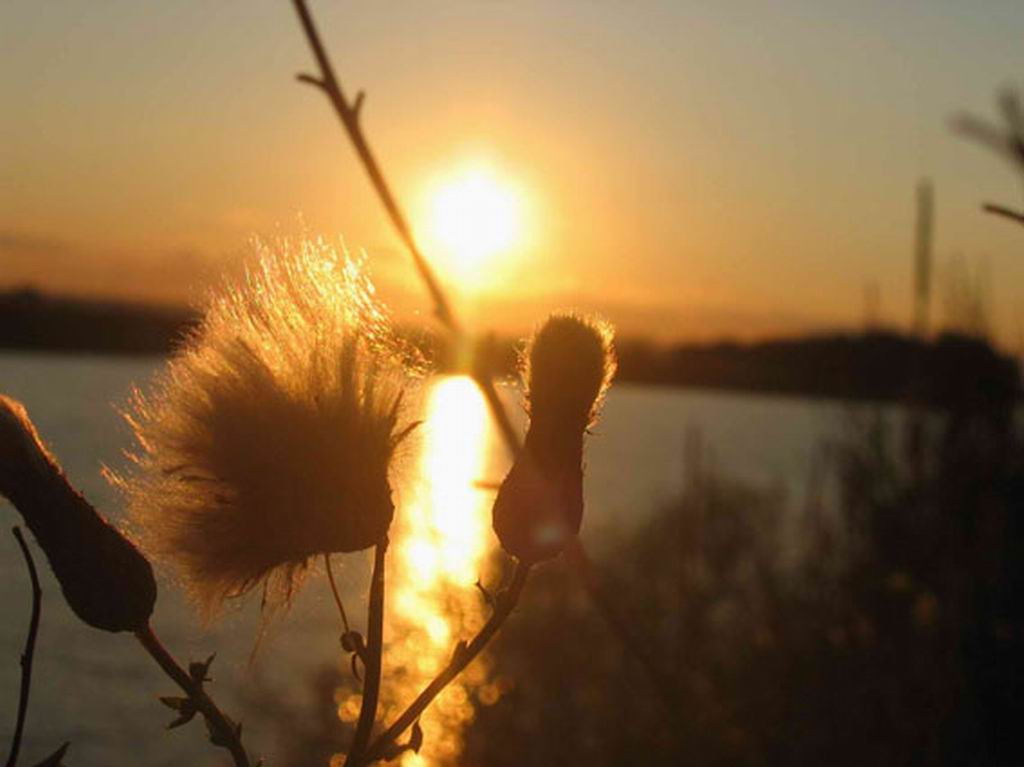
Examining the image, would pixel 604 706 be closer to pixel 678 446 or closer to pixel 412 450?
pixel 412 450

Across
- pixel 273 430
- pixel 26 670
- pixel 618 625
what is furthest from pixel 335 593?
pixel 618 625

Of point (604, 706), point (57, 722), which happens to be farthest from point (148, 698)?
point (604, 706)

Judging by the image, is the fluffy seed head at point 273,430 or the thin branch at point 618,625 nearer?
the fluffy seed head at point 273,430

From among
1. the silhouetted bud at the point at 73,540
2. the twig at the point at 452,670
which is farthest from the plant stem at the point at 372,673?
the silhouetted bud at the point at 73,540

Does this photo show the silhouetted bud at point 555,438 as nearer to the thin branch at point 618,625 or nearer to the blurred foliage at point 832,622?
the thin branch at point 618,625

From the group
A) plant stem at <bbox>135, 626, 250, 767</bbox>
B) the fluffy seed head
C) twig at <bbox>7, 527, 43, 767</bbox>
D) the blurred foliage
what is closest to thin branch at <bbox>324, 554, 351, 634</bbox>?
the fluffy seed head

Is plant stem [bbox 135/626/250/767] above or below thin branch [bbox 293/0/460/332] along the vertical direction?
below

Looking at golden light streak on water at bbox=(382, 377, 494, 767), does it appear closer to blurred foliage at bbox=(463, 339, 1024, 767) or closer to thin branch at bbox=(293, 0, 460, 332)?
thin branch at bbox=(293, 0, 460, 332)
